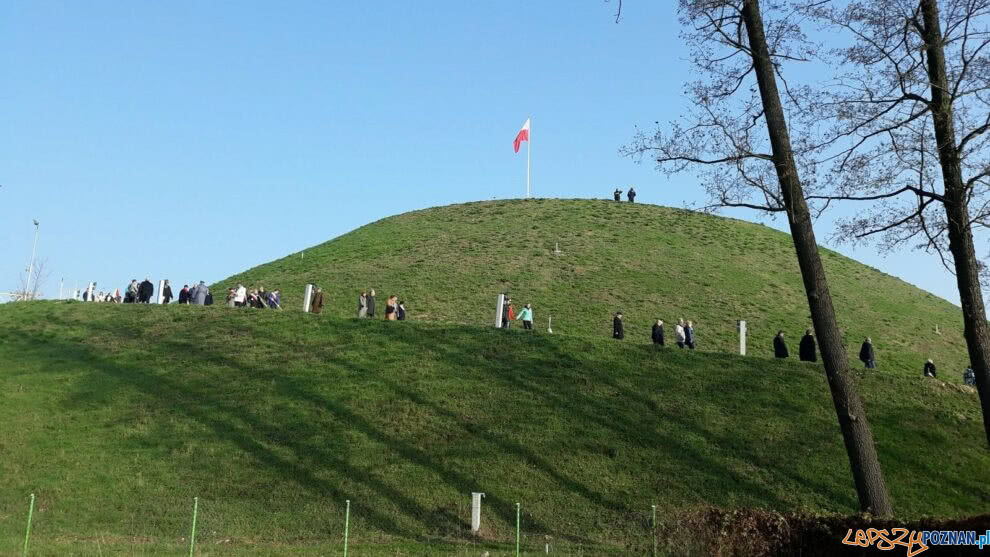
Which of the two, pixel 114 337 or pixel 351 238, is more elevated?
pixel 351 238

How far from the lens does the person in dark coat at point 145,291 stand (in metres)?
39.3

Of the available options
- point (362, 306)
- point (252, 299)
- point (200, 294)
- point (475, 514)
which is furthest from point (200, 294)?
point (475, 514)

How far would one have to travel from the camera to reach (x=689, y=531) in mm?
12211

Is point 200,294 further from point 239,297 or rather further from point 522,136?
point 522,136

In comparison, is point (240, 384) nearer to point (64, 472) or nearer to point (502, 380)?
point (64, 472)

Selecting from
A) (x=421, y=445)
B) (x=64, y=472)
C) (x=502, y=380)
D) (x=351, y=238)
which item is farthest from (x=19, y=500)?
(x=351, y=238)

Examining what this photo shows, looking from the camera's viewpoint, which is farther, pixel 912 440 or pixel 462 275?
pixel 462 275

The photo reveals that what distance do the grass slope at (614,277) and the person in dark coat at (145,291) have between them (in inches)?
315

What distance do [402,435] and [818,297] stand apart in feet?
37.7

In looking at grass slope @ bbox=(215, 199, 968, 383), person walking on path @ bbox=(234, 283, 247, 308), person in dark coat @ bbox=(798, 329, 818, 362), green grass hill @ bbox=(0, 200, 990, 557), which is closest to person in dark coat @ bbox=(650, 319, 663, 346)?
green grass hill @ bbox=(0, 200, 990, 557)

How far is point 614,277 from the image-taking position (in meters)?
51.9

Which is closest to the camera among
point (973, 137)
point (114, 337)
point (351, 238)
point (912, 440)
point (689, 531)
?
point (689, 531)

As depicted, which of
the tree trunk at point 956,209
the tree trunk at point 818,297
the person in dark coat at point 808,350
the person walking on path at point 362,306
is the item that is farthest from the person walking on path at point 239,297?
the tree trunk at point 956,209

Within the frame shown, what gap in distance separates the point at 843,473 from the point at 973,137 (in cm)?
917
